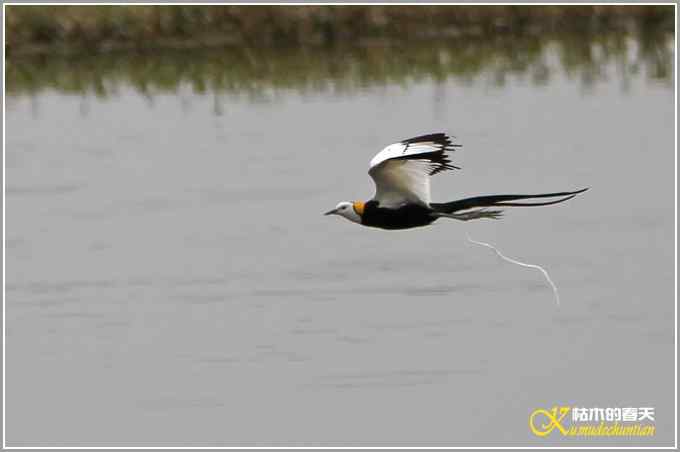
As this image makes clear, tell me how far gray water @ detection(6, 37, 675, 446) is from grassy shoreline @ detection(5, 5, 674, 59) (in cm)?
167

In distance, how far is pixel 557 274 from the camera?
11539mm

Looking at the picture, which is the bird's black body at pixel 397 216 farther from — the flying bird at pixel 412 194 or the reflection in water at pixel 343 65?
the reflection in water at pixel 343 65

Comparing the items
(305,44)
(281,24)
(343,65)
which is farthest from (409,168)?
(281,24)

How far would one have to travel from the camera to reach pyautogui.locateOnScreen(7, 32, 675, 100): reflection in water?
1789 cm

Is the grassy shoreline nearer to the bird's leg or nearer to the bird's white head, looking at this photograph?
the bird's white head

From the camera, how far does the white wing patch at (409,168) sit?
9.24 m

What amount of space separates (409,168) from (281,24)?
10.5 m

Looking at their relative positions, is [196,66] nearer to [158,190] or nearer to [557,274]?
[158,190]

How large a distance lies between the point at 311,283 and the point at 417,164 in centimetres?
227

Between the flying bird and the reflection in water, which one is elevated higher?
the reflection in water

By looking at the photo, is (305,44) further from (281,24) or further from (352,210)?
(352,210)

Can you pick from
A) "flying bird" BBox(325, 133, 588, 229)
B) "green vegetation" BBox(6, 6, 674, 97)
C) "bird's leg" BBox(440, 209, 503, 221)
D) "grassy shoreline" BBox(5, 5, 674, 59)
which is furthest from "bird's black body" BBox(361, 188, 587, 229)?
"grassy shoreline" BBox(5, 5, 674, 59)

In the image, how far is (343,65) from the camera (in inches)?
732

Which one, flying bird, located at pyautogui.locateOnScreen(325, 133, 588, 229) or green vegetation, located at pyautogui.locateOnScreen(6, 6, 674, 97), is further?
green vegetation, located at pyautogui.locateOnScreen(6, 6, 674, 97)
